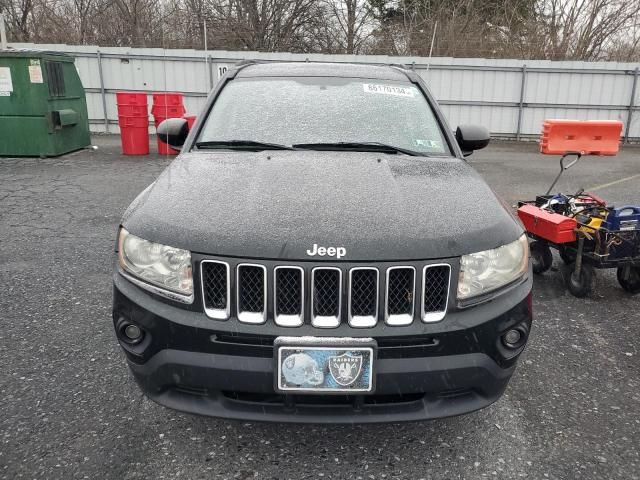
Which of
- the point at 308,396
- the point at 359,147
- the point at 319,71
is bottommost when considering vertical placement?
the point at 308,396

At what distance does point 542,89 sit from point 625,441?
15177 mm

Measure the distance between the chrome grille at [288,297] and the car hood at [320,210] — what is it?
0.23ft

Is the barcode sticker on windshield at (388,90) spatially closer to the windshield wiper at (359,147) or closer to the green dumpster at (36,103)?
the windshield wiper at (359,147)

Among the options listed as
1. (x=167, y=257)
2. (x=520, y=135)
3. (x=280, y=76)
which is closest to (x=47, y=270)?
(x=280, y=76)

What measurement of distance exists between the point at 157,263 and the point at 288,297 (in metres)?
0.56

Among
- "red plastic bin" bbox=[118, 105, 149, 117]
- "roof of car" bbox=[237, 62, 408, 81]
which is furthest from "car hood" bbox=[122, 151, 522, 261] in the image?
"red plastic bin" bbox=[118, 105, 149, 117]

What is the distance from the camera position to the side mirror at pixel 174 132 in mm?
3674

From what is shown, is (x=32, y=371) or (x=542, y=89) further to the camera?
(x=542, y=89)

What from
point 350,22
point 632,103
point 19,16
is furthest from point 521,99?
point 19,16

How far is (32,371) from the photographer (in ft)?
9.89

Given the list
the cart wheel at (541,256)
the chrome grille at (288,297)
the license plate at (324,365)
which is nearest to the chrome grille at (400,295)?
the license plate at (324,365)

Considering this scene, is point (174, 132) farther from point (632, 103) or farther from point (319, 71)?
point (632, 103)

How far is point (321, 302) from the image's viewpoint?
2.02 meters

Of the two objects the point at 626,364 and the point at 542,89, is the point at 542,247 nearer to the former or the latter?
the point at 626,364
